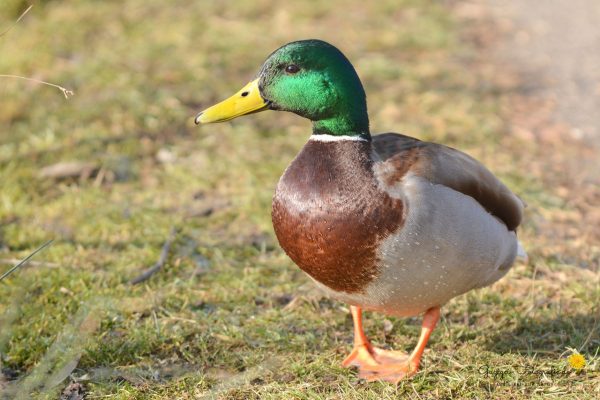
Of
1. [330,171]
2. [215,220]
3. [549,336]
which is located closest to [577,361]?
[549,336]

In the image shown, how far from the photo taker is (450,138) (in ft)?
18.6

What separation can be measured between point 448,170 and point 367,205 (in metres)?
0.38

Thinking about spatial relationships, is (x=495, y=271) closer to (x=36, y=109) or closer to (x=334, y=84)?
(x=334, y=84)

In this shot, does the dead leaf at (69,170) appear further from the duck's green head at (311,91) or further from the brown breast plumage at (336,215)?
the brown breast plumage at (336,215)

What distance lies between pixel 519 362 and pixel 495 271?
1.10 feet

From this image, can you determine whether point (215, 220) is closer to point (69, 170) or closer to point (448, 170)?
point (69, 170)

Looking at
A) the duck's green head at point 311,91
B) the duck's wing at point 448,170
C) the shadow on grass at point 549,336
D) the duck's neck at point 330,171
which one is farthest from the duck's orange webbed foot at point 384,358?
the duck's green head at point 311,91

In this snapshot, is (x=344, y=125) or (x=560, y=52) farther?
(x=560, y=52)

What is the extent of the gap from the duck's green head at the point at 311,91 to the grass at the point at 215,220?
848 mm

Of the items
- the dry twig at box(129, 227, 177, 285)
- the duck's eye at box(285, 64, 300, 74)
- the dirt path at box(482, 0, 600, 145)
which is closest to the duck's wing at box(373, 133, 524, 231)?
the duck's eye at box(285, 64, 300, 74)

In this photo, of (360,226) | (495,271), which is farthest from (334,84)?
(495,271)

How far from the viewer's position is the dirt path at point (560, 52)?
6.33m

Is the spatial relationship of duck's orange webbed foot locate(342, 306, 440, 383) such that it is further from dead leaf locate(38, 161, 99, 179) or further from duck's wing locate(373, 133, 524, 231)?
dead leaf locate(38, 161, 99, 179)

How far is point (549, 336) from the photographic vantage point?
A: 3484 millimetres
